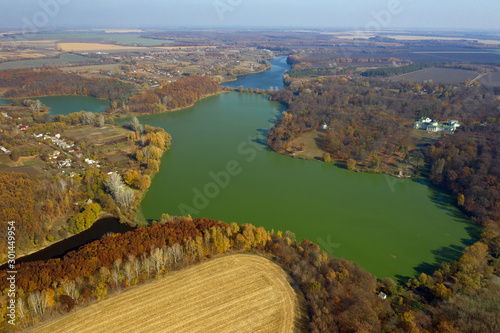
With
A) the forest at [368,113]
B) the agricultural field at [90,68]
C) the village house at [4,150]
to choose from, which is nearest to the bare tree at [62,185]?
the village house at [4,150]

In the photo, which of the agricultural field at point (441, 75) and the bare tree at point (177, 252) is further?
the agricultural field at point (441, 75)

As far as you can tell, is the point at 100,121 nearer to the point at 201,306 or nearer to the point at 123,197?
the point at 123,197

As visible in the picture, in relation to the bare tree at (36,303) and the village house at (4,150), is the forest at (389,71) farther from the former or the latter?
the bare tree at (36,303)

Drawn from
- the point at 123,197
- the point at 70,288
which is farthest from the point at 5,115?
the point at 70,288

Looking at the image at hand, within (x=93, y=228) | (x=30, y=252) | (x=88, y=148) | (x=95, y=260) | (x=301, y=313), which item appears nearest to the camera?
(x=301, y=313)

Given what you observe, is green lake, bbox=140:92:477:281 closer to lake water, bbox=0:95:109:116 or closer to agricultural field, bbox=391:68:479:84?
lake water, bbox=0:95:109:116

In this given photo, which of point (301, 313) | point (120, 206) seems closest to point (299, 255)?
point (301, 313)

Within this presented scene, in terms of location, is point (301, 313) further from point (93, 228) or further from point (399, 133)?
point (399, 133)
